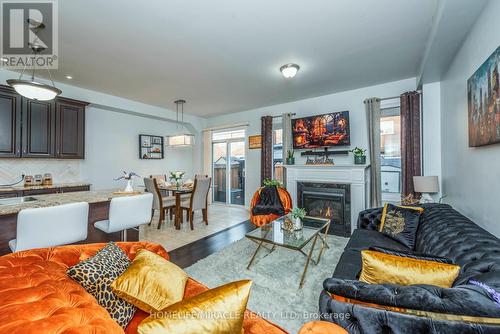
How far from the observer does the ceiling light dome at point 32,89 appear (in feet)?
6.81

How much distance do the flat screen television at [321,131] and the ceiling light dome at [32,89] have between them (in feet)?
13.0

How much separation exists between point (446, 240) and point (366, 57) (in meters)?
2.52

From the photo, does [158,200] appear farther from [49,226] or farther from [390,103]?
[390,103]

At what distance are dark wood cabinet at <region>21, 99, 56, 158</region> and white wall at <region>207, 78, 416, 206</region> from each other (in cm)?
390

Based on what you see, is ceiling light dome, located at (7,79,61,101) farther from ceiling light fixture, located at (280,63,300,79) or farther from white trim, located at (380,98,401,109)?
white trim, located at (380,98,401,109)

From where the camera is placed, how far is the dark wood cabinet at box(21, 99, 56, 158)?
136 inches

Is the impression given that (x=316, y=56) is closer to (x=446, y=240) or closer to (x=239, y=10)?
(x=239, y=10)

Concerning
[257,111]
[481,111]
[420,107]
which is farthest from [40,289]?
[257,111]

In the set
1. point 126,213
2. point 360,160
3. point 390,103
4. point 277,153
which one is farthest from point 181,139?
point 390,103

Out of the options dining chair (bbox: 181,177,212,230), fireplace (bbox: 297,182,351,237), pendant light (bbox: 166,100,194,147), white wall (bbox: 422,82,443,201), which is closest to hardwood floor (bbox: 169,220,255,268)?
dining chair (bbox: 181,177,212,230)

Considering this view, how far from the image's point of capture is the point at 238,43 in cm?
267

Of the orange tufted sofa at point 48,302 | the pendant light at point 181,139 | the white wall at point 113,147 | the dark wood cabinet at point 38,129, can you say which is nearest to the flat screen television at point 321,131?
the pendant light at point 181,139

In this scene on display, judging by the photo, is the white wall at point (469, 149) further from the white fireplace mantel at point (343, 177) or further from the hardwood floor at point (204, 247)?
the hardwood floor at point (204, 247)

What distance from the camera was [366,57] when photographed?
3.03 meters
